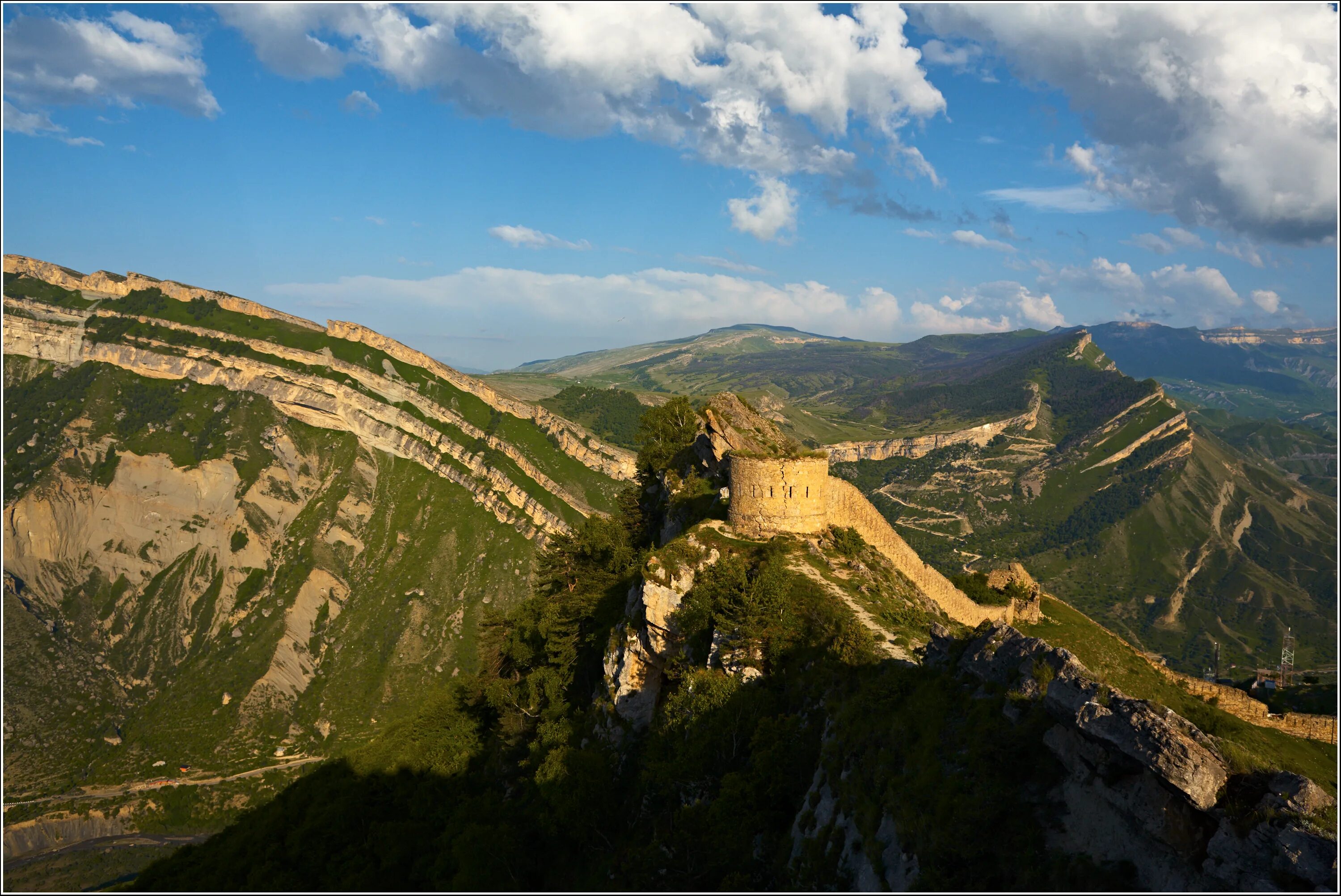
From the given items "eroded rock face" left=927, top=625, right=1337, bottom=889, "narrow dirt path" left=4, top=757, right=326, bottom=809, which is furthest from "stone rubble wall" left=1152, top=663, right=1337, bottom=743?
"narrow dirt path" left=4, top=757, right=326, bottom=809

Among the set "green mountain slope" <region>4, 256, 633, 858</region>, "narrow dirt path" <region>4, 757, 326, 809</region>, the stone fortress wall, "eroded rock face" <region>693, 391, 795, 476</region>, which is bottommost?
"narrow dirt path" <region>4, 757, 326, 809</region>

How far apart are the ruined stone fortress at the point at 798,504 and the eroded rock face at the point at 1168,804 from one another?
19771 millimetres

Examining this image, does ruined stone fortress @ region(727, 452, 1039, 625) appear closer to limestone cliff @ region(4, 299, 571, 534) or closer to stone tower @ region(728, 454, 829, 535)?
stone tower @ region(728, 454, 829, 535)

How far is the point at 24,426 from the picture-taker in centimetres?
17038

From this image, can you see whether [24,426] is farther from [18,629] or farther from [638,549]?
[638,549]

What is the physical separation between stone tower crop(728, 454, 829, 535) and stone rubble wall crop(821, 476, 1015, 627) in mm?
1423

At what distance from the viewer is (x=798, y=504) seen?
35.1m

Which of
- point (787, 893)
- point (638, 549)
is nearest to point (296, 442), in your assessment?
point (638, 549)

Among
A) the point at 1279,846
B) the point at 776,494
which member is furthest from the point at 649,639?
the point at 1279,846

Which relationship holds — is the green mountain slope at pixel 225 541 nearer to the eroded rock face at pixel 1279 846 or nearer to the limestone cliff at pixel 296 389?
the limestone cliff at pixel 296 389

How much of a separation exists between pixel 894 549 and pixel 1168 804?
2607cm

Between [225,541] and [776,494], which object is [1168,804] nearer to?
[776,494]

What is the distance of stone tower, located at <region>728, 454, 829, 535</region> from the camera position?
3488cm

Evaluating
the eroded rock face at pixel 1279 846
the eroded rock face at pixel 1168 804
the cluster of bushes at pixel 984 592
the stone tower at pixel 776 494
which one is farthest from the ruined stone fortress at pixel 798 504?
the eroded rock face at pixel 1279 846
